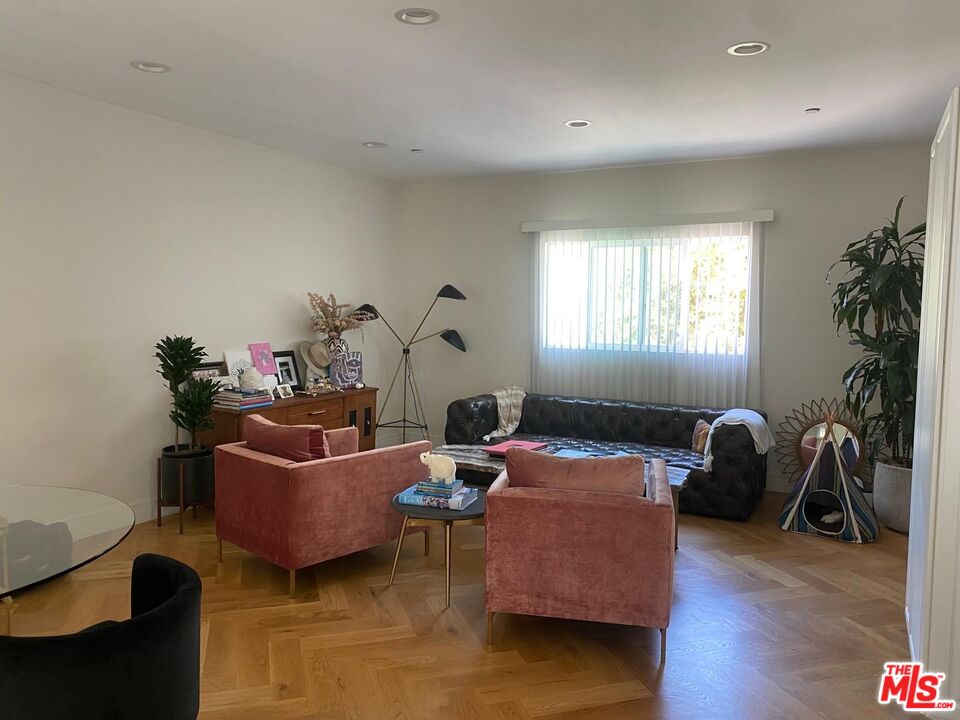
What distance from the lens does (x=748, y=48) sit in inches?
127

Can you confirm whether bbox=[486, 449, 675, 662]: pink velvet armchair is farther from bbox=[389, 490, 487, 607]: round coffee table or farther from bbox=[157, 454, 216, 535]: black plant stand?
bbox=[157, 454, 216, 535]: black plant stand

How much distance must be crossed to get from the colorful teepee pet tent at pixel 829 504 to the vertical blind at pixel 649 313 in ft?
3.61

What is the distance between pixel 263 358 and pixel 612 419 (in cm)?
284

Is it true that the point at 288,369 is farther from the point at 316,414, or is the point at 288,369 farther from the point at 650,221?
the point at 650,221

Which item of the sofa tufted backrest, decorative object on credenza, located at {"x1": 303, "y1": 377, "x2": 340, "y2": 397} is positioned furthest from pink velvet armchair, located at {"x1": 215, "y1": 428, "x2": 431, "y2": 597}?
the sofa tufted backrest

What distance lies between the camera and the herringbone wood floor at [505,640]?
2627 millimetres

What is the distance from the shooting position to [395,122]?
4.65 meters

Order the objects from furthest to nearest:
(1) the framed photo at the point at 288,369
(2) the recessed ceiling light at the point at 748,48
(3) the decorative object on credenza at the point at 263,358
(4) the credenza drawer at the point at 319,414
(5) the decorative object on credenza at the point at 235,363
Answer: (1) the framed photo at the point at 288,369 → (3) the decorative object on credenza at the point at 263,358 → (4) the credenza drawer at the point at 319,414 → (5) the decorative object on credenza at the point at 235,363 → (2) the recessed ceiling light at the point at 748,48

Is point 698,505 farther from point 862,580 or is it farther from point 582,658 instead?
point 582,658

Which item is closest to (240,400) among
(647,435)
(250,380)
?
(250,380)

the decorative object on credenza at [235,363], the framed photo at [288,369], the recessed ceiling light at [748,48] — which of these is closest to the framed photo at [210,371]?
the decorative object on credenza at [235,363]

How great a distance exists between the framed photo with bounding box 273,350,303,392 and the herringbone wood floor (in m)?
1.75

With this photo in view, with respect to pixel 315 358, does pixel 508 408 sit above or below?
below

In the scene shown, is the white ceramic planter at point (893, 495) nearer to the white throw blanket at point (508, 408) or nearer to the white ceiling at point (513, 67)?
the white ceiling at point (513, 67)
